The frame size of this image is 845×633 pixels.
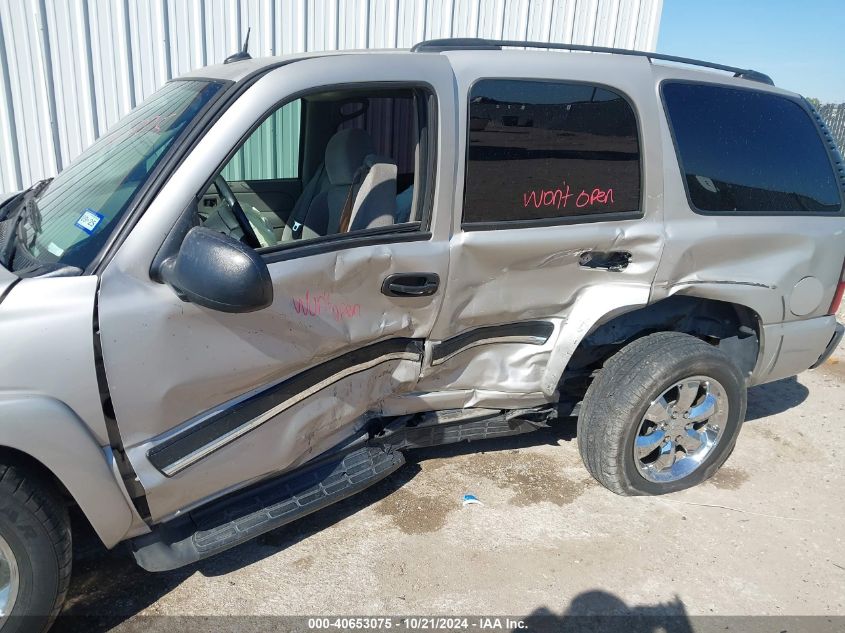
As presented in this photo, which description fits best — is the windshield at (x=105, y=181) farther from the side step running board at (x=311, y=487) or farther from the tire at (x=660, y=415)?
the tire at (x=660, y=415)

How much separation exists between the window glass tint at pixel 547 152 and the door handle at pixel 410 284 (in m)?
0.31

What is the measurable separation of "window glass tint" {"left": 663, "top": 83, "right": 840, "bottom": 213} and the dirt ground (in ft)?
4.98

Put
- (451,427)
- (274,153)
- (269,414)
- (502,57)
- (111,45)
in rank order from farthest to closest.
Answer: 1. (111,45)
2. (274,153)
3. (451,427)
4. (502,57)
5. (269,414)

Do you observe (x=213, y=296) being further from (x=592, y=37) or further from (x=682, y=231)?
(x=592, y=37)

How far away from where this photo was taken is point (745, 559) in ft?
9.93

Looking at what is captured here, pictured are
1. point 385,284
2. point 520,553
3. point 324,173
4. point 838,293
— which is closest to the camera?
point 385,284

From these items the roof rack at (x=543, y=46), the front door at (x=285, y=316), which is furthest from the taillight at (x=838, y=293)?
the front door at (x=285, y=316)

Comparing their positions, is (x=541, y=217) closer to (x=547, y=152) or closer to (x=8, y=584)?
(x=547, y=152)

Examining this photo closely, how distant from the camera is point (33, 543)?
2.08 metres

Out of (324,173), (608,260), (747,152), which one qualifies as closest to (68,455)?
(324,173)

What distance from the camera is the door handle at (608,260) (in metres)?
2.98

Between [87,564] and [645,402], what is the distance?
2.54m

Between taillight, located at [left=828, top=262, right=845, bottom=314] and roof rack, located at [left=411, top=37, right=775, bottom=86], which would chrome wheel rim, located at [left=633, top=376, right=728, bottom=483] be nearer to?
taillight, located at [left=828, top=262, right=845, bottom=314]

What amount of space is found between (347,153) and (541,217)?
3.23 feet
